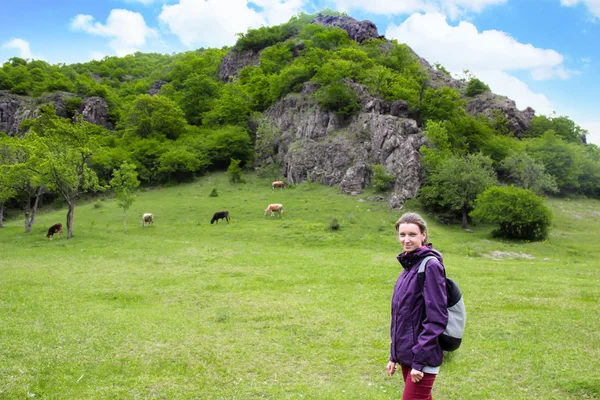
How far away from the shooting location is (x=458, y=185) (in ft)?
151

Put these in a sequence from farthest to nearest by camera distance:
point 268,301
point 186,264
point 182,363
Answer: point 186,264 → point 268,301 → point 182,363

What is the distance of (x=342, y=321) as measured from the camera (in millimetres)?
14234

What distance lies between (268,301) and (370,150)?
154 ft

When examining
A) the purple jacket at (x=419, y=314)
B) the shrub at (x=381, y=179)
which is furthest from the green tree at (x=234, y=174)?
the purple jacket at (x=419, y=314)

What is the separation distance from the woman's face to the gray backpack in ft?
1.20

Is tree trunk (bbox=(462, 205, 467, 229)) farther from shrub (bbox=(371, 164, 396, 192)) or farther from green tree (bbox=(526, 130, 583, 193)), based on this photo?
green tree (bbox=(526, 130, 583, 193))

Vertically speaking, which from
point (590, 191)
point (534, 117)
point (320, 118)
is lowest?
point (590, 191)

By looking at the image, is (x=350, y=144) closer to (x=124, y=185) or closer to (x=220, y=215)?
(x=220, y=215)

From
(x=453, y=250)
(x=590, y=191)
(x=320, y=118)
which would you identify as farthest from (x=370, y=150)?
(x=590, y=191)

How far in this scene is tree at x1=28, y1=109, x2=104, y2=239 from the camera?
3378 cm

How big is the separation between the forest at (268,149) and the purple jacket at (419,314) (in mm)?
35851

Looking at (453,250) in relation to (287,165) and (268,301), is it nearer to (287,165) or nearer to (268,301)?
(268,301)

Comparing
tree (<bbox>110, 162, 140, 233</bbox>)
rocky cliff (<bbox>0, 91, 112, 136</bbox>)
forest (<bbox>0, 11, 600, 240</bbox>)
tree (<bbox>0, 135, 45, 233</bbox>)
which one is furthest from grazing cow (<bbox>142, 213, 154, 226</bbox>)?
rocky cliff (<bbox>0, 91, 112, 136</bbox>)

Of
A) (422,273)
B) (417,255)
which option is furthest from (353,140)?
(422,273)
